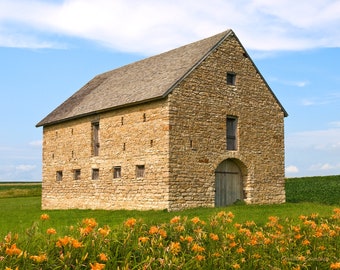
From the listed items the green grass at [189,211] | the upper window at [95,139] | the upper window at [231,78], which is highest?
the upper window at [231,78]

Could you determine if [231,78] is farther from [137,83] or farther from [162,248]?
[162,248]

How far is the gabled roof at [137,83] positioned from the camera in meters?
23.6

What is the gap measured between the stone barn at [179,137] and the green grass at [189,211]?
1.24 metres

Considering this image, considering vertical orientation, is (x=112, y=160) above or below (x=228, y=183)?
above

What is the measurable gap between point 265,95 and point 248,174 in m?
4.57

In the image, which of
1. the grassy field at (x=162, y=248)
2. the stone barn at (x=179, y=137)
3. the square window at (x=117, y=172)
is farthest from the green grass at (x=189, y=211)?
the square window at (x=117, y=172)

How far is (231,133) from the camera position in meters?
24.9

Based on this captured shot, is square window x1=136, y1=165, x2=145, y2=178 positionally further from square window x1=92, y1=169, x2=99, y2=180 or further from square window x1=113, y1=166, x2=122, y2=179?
square window x1=92, y1=169, x2=99, y2=180

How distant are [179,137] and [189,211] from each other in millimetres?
3322

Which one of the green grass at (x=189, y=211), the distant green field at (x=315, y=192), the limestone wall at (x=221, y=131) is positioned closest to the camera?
the green grass at (x=189, y=211)

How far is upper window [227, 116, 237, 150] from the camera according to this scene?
2475 cm

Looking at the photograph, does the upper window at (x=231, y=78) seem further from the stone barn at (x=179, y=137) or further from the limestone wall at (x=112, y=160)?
the limestone wall at (x=112, y=160)

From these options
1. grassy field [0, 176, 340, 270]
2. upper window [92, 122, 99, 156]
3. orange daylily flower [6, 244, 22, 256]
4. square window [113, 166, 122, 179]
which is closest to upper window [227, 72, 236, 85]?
square window [113, 166, 122, 179]

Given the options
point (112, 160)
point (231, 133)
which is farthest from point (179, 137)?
point (112, 160)
